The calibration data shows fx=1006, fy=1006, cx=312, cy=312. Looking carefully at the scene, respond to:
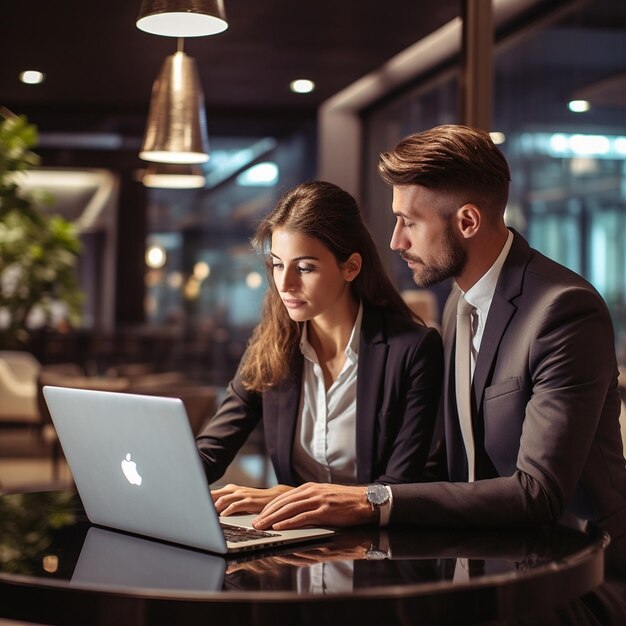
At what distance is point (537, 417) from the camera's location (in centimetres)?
209

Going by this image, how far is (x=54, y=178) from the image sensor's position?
24.7 ft

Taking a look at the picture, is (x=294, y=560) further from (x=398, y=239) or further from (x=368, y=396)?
(x=398, y=239)

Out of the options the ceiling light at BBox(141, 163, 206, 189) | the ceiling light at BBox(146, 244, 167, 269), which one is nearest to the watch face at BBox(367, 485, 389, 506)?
the ceiling light at BBox(141, 163, 206, 189)

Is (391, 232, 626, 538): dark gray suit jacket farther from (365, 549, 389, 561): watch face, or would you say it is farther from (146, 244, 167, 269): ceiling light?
(146, 244, 167, 269): ceiling light

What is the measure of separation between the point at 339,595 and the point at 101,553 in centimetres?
53

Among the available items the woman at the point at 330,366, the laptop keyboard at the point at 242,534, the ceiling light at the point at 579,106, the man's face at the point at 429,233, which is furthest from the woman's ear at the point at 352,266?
the ceiling light at the point at 579,106

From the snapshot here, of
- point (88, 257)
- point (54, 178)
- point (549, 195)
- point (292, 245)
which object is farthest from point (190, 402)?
point (292, 245)

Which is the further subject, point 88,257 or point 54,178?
point 88,257

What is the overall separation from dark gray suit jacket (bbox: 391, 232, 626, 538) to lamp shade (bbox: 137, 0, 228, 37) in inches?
44.5

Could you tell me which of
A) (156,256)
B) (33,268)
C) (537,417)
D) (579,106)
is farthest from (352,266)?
(156,256)

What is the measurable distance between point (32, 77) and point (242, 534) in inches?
113

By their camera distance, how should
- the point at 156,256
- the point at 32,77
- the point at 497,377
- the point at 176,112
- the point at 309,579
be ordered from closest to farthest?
1. the point at 309,579
2. the point at 497,377
3. the point at 176,112
4. the point at 32,77
5. the point at 156,256

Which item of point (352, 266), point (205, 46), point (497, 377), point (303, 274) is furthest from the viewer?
point (205, 46)

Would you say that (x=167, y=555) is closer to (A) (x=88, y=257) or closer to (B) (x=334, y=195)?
(B) (x=334, y=195)
